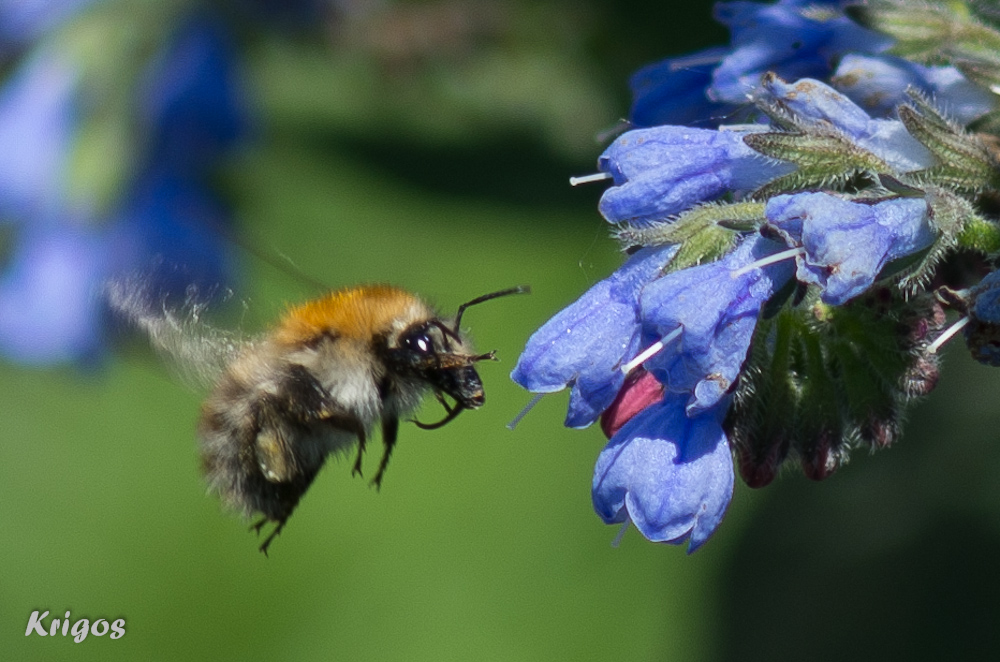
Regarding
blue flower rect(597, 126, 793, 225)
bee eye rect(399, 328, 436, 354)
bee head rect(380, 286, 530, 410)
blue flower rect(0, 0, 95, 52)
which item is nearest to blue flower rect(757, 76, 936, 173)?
blue flower rect(597, 126, 793, 225)

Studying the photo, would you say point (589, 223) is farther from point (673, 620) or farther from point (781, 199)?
point (781, 199)

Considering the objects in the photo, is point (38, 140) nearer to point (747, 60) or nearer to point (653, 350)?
point (747, 60)

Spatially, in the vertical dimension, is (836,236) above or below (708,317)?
above

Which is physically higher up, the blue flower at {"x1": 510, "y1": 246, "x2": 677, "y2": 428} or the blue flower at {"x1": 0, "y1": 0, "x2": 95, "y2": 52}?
the blue flower at {"x1": 510, "y1": 246, "x2": 677, "y2": 428}

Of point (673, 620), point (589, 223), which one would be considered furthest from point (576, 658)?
point (589, 223)

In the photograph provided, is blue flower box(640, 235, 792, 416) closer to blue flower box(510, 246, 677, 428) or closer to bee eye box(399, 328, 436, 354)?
blue flower box(510, 246, 677, 428)

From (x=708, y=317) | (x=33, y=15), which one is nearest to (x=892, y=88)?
(x=708, y=317)
